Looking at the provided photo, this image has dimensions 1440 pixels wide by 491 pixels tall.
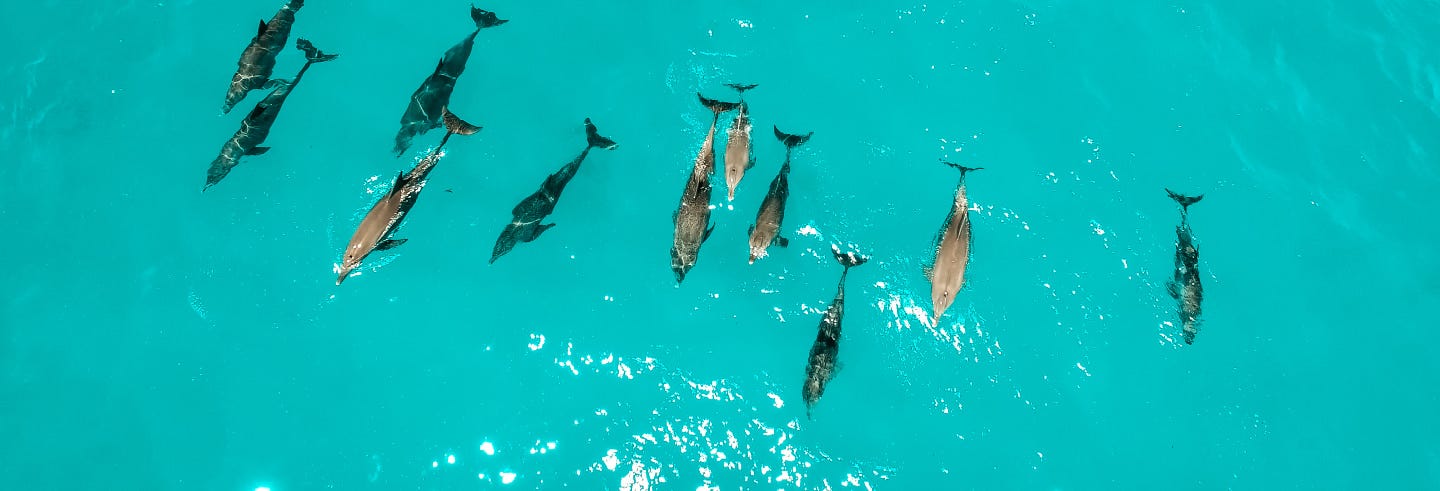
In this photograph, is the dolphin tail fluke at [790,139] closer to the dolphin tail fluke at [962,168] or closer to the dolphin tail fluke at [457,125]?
the dolphin tail fluke at [962,168]

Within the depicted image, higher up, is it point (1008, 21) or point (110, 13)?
point (110, 13)

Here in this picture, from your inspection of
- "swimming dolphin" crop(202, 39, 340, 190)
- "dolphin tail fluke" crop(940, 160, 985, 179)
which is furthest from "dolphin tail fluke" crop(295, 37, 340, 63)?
"dolphin tail fluke" crop(940, 160, 985, 179)

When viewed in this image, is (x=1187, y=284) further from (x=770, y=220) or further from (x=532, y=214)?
(x=532, y=214)

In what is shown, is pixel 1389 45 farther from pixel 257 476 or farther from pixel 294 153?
pixel 257 476

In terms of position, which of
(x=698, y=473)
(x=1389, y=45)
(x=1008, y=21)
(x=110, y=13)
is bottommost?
(x=698, y=473)

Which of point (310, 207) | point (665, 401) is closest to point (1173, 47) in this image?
point (665, 401)

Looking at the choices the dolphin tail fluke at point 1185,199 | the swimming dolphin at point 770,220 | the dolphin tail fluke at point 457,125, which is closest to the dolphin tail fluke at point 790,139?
the swimming dolphin at point 770,220

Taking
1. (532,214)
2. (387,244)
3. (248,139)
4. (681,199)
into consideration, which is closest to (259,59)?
(248,139)
